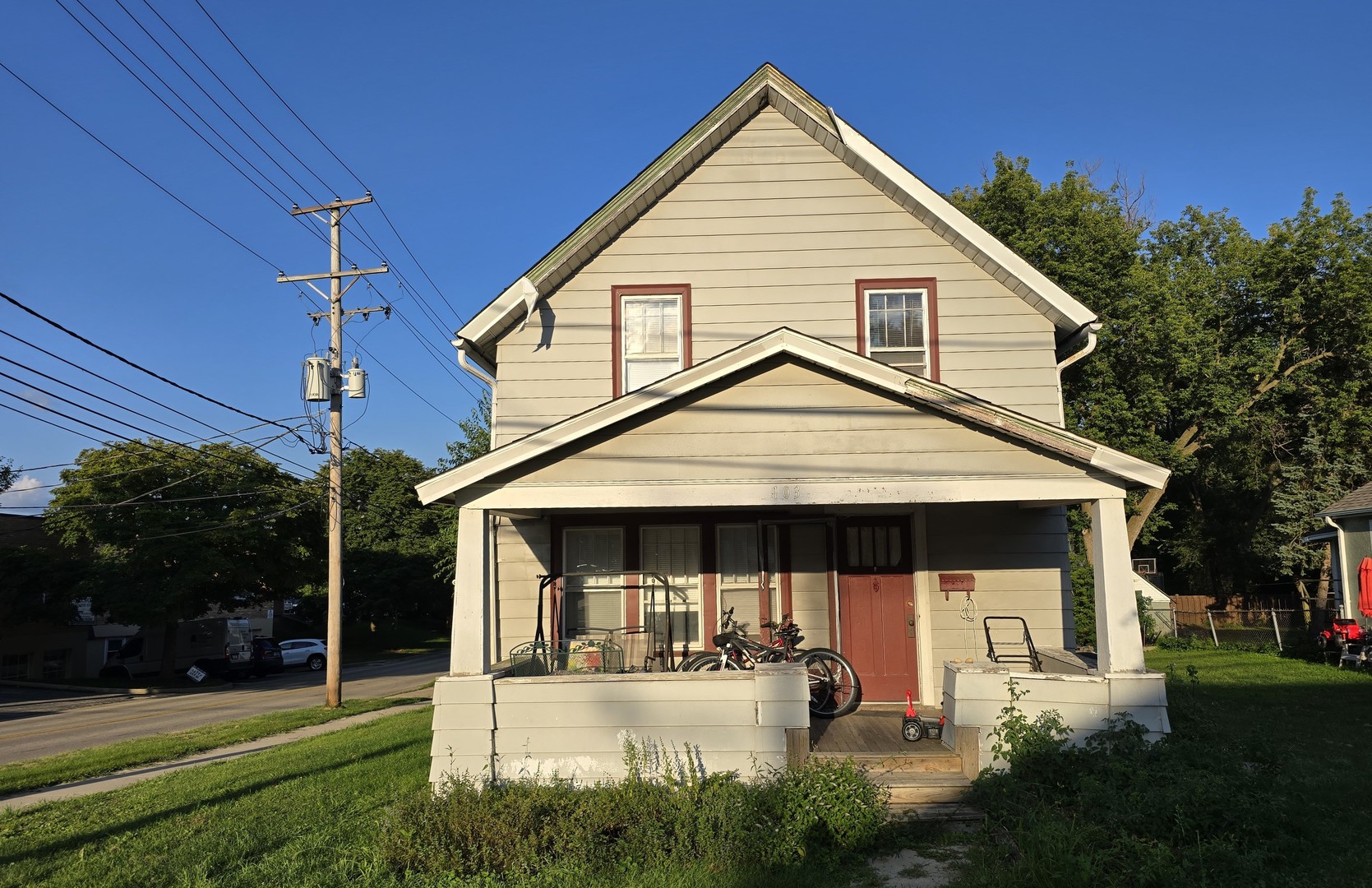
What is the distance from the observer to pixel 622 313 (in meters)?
11.4

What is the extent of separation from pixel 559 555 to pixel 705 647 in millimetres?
2070

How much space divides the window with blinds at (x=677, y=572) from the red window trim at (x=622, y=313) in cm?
198

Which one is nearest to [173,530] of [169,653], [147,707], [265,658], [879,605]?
[169,653]

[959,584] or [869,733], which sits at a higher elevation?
[959,584]

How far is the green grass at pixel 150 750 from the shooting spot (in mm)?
12086

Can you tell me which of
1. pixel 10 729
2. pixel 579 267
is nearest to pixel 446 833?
pixel 579 267

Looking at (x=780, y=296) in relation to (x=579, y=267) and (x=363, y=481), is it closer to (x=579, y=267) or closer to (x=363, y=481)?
(x=579, y=267)

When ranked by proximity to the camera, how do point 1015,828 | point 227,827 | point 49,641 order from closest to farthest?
point 1015,828 → point 227,827 → point 49,641

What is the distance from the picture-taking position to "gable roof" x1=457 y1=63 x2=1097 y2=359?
11.0 m

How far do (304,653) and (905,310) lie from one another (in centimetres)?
3806

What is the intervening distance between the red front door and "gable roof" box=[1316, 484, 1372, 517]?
49.8 ft

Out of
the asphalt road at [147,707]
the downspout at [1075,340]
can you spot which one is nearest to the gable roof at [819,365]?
the downspout at [1075,340]

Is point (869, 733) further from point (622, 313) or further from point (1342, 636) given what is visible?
point (1342, 636)

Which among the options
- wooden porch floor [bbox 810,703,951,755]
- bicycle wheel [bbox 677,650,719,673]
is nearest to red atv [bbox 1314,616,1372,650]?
wooden porch floor [bbox 810,703,951,755]
